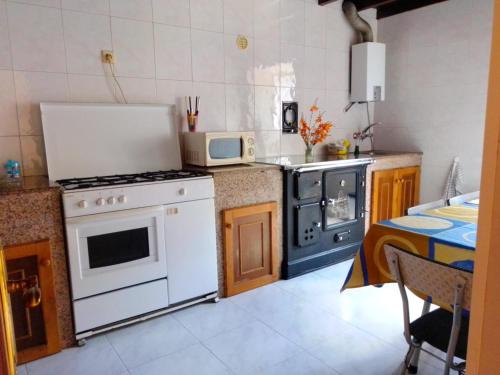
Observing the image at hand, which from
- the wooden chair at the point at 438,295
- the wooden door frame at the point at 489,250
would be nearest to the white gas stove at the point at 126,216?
the wooden chair at the point at 438,295

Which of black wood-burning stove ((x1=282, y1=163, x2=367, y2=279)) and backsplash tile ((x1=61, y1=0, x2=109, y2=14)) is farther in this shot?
black wood-burning stove ((x1=282, y1=163, x2=367, y2=279))

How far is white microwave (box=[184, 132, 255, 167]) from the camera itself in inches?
102

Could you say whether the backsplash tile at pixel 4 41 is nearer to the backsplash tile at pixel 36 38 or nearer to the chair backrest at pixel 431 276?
the backsplash tile at pixel 36 38

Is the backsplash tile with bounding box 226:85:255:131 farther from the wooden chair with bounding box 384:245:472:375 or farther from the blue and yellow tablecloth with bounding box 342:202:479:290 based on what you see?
the wooden chair with bounding box 384:245:472:375

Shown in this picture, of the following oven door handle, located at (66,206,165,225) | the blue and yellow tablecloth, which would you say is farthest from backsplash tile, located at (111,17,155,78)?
the blue and yellow tablecloth

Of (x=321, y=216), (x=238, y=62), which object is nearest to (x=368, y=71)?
(x=238, y=62)

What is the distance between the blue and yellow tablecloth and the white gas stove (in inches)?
41.4

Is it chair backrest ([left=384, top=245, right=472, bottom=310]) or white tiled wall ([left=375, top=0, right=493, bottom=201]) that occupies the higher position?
white tiled wall ([left=375, top=0, right=493, bottom=201])

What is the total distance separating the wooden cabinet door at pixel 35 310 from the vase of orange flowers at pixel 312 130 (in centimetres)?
190

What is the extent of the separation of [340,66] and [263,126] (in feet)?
3.59

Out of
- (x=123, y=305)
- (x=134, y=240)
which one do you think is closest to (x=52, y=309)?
(x=123, y=305)

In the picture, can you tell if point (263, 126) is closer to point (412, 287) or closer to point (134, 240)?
point (134, 240)

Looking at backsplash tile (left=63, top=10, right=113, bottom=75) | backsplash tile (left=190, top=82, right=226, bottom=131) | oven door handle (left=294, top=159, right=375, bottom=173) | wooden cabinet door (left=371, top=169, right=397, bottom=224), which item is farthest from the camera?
wooden cabinet door (left=371, top=169, right=397, bottom=224)

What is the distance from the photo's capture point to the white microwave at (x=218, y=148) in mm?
2592
